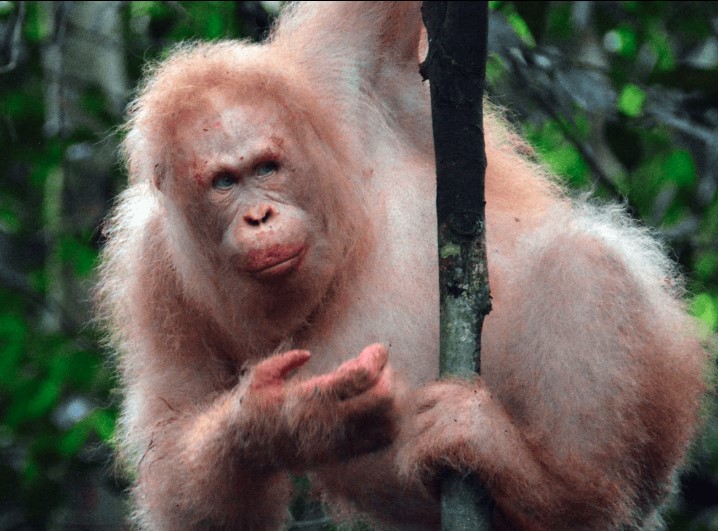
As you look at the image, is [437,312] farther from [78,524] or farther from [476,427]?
[78,524]

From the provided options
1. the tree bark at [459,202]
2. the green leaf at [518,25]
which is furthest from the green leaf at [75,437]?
the green leaf at [518,25]

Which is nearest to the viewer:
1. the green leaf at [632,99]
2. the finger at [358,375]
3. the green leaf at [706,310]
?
the finger at [358,375]

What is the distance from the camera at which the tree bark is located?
8.52ft

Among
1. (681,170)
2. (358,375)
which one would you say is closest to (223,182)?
(358,375)

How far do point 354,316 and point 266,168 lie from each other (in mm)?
488

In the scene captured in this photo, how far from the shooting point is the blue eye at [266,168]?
318 centimetres

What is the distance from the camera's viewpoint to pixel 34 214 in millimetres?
5945

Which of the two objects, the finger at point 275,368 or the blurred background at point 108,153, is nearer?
the finger at point 275,368

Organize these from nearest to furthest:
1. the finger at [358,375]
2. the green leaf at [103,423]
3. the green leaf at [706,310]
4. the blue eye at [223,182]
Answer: the finger at [358,375] < the blue eye at [223,182] < the green leaf at [706,310] < the green leaf at [103,423]

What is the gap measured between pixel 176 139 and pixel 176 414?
0.81m

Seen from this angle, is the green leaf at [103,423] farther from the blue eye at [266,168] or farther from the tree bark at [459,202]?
the tree bark at [459,202]

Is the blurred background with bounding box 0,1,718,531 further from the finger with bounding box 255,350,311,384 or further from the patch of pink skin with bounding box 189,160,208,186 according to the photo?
the finger with bounding box 255,350,311,384

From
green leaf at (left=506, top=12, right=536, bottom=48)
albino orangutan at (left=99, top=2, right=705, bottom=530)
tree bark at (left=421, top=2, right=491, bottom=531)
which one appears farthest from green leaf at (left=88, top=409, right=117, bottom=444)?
green leaf at (left=506, top=12, right=536, bottom=48)

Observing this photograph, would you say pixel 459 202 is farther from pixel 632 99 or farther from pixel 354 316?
pixel 632 99
